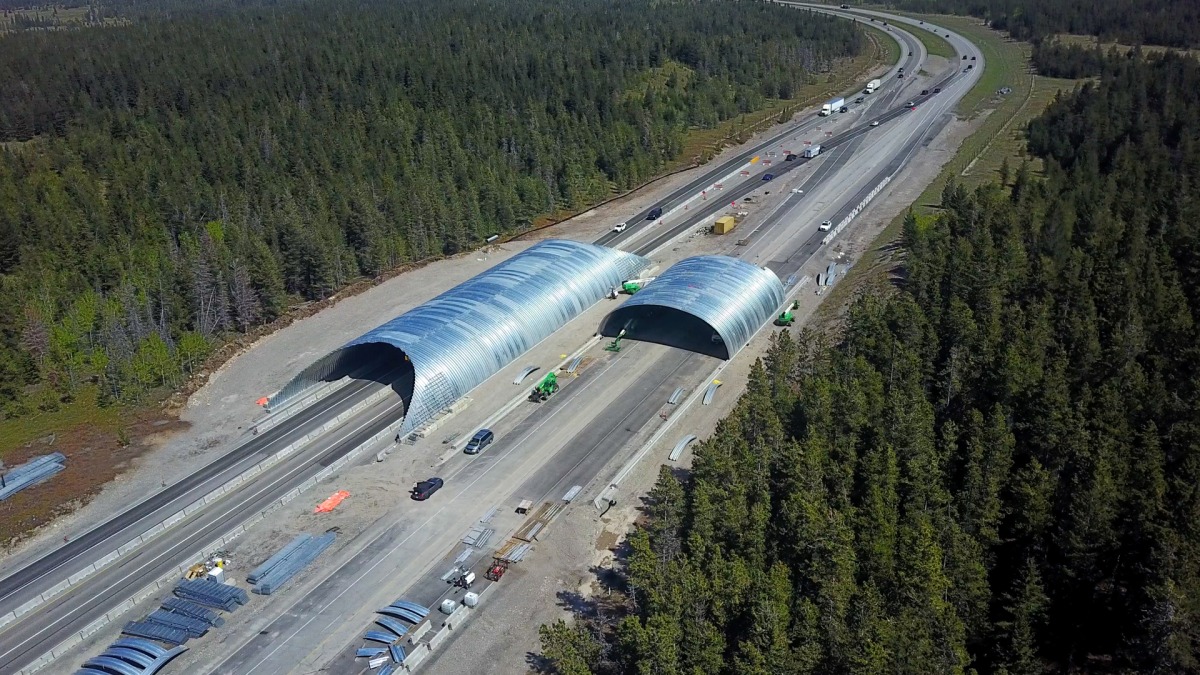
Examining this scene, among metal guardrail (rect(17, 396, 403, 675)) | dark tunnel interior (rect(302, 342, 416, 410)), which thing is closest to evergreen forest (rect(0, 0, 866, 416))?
dark tunnel interior (rect(302, 342, 416, 410))

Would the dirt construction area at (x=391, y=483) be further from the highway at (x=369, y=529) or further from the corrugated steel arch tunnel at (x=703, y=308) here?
the corrugated steel arch tunnel at (x=703, y=308)

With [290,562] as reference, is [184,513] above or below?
above

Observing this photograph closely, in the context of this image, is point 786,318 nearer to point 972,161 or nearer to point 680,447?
point 680,447

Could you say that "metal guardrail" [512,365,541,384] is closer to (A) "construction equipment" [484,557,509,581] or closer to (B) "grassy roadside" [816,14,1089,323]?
(A) "construction equipment" [484,557,509,581]

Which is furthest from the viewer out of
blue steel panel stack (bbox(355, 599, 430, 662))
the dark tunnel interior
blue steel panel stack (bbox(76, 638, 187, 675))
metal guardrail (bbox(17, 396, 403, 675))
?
the dark tunnel interior

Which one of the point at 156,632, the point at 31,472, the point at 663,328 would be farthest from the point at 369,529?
the point at 663,328

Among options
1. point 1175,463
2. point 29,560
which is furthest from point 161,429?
point 1175,463

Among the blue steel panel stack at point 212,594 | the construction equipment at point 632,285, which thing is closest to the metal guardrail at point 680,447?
the blue steel panel stack at point 212,594
